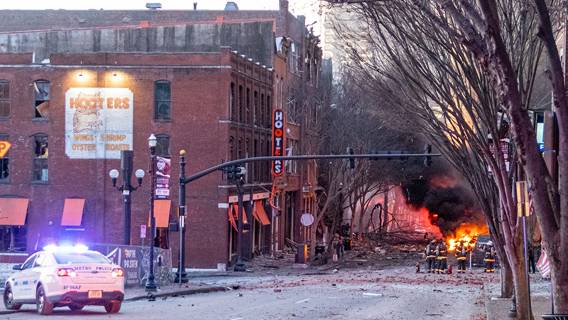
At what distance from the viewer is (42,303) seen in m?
24.0

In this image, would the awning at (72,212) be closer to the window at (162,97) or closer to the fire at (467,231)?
the window at (162,97)

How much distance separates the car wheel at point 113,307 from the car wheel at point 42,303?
1524 millimetres

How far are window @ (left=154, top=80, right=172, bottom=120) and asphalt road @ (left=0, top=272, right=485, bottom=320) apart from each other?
12688 millimetres

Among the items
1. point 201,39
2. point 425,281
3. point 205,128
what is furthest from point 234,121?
point 425,281

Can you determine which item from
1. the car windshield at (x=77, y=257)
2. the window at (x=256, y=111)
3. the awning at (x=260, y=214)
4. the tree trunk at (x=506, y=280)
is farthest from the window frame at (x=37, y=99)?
the car windshield at (x=77, y=257)

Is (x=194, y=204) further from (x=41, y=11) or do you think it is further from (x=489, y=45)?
(x=489, y=45)

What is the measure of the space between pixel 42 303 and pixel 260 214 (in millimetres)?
37365

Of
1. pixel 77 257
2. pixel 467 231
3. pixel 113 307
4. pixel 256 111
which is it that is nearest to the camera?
pixel 77 257

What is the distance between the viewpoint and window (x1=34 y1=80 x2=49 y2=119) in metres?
54.1

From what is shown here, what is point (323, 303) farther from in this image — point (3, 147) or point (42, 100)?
point (42, 100)

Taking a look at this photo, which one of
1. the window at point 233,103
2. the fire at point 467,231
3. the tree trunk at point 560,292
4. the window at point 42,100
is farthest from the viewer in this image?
the fire at point 467,231

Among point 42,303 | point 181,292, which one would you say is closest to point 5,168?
point 181,292

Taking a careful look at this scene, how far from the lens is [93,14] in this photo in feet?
265

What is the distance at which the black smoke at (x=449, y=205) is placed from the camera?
252ft
